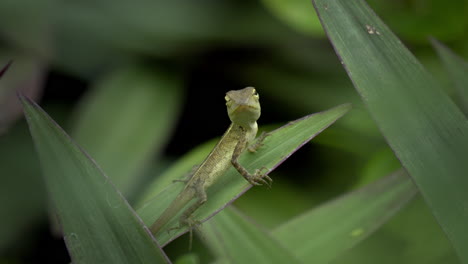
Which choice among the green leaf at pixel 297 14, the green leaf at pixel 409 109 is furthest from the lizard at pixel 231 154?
the green leaf at pixel 297 14

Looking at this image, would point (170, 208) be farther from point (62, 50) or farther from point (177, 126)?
point (62, 50)

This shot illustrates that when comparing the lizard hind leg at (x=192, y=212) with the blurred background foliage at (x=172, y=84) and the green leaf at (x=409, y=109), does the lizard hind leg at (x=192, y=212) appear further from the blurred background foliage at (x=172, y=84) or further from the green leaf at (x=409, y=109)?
the blurred background foliage at (x=172, y=84)

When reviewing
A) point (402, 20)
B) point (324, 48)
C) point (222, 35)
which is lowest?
point (402, 20)

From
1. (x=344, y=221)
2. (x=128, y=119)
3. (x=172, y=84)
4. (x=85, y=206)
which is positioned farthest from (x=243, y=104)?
(x=172, y=84)

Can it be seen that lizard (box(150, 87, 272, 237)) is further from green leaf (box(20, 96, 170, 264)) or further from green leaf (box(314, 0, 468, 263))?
green leaf (box(314, 0, 468, 263))

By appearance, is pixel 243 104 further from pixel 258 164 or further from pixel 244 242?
pixel 244 242

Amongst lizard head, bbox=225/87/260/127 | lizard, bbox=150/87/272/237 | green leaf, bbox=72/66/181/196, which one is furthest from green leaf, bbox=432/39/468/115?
green leaf, bbox=72/66/181/196

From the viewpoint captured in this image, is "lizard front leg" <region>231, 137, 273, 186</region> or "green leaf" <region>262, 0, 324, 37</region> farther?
"green leaf" <region>262, 0, 324, 37</region>

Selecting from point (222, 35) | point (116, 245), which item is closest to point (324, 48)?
point (222, 35)
